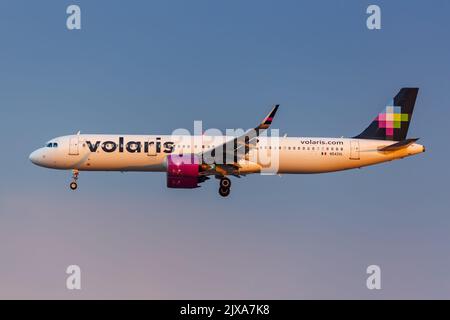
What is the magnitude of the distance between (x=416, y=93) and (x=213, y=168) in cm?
1908

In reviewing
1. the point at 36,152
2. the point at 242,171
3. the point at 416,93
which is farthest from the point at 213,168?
the point at 416,93

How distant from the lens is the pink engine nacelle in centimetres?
→ 7069

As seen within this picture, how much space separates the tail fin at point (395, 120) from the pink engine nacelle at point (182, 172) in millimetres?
15128

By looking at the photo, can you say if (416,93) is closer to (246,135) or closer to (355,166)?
(355,166)

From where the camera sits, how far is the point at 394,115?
259ft

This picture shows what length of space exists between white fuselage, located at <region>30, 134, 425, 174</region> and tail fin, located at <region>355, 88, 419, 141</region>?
2.60 meters

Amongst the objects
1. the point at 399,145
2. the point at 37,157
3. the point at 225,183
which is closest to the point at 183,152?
the point at 225,183

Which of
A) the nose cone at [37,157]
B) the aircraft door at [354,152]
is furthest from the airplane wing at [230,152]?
the nose cone at [37,157]

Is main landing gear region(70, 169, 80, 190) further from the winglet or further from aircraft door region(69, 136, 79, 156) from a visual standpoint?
the winglet

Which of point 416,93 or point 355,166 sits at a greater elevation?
point 416,93

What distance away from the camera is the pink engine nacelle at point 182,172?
232ft

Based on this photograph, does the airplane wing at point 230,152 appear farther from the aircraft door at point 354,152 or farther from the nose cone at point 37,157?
the nose cone at point 37,157

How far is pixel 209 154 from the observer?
72.4m

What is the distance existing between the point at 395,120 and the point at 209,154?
54.0ft
